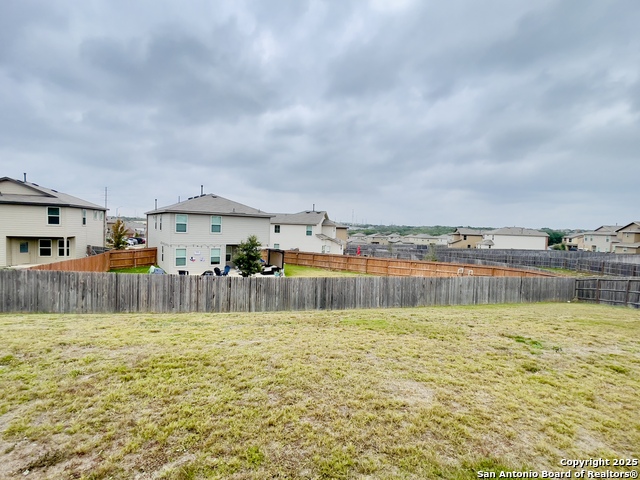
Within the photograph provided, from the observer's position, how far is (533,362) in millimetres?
6289

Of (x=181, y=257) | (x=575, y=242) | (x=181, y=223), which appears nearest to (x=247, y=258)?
(x=181, y=257)

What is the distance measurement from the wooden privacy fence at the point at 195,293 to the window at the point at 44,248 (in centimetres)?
1577

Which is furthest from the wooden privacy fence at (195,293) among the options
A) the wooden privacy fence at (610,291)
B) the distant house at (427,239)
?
the distant house at (427,239)

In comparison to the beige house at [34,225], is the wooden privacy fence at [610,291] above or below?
below

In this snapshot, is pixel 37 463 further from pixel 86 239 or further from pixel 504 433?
pixel 86 239

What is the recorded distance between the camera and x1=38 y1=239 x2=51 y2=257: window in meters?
23.8

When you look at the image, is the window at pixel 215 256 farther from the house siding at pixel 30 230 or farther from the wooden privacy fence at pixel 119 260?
the house siding at pixel 30 230

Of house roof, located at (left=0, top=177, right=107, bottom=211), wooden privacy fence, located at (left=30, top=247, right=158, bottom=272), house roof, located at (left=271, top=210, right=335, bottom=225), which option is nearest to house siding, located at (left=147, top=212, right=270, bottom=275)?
wooden privacy fence, located at (left=30, top=247, right=158, bottom=272)

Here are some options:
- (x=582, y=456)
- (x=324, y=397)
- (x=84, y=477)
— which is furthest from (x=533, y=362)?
(x=84, y=477)

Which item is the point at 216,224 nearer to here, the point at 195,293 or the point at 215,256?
the point at 215,256

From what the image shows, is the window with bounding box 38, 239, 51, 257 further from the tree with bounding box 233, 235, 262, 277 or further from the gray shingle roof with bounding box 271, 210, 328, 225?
the gray shingle roof with bounding box 271, 210, 328, 225

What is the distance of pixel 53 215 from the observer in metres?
23.3

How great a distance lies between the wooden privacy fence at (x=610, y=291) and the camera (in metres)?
14.9

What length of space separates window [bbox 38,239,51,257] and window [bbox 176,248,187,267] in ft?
32.4
